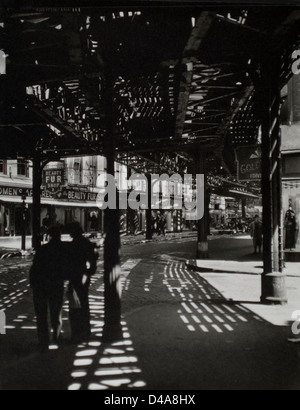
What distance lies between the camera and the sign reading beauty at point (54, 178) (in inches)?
890

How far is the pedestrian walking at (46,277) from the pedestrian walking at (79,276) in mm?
169

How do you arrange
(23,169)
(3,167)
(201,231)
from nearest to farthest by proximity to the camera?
(201,231)
(3,167)
(23,169)

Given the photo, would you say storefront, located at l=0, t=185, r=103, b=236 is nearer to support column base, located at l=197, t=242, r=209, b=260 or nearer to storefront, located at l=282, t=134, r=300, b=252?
support column base, located at l=197, t=242, r=209, b=260

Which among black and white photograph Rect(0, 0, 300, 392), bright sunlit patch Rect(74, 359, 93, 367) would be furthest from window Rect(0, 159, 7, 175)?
bright sunlit patch Rect(74, 359, 93, 367)

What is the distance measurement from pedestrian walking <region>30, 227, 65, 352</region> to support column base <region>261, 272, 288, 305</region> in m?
Result: 5.17

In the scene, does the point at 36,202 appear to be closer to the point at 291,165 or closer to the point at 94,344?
the point at 94,344

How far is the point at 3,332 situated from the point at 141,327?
7.74 feet

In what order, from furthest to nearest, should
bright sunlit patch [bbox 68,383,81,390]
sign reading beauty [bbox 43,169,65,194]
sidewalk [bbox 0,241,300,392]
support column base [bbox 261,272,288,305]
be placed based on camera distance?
1. sign reading beauty [bbox 43,169,65,194]
2. support column base [bbox 261,272,288,305]
3. sidewalk [bbox 0,241,300,392]
4. bright sunlit patch [bbox 68,383,81,390]

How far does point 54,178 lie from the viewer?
23.7 meters

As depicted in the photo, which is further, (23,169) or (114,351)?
(23,169)

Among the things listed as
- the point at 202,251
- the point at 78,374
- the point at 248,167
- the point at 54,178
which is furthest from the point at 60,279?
the point at 54,178

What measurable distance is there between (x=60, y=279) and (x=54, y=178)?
57.3 feet

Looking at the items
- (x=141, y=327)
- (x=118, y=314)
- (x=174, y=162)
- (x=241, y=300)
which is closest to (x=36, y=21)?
(x=118, y=314)

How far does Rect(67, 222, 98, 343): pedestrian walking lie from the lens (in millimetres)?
6805
